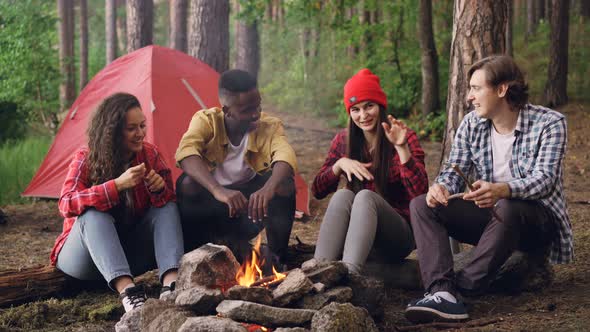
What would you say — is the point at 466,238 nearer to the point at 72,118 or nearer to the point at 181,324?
the point at 181,324

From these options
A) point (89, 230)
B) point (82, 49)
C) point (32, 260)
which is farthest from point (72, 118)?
point (82, 49)

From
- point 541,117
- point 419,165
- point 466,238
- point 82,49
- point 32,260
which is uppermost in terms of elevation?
point 82,49

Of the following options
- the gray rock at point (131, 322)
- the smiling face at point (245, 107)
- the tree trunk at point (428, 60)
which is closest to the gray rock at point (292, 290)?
the gray rock at point (131, 322)

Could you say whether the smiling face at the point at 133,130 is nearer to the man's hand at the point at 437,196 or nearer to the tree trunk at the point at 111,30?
the man's hand at the point at 437,196

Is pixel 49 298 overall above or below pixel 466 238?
below

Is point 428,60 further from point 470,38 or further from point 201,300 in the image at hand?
point 201,300

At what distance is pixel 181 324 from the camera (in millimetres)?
3205

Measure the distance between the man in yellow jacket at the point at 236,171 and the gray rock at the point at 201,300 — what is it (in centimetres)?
100

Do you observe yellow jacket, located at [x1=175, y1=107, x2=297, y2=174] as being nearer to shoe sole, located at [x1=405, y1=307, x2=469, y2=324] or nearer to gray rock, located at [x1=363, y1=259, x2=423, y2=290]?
gray rock, located at [x1=363, y1=259, x2=423, y2=290]

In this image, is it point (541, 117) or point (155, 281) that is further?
point (155, 281)

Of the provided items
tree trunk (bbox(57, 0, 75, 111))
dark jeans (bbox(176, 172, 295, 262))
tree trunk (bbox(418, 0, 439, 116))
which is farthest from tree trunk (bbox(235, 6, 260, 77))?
dark jeans (bbox(176, 172, 295, 262))

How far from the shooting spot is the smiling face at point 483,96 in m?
3.88

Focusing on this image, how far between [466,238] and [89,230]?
2088 millimetres

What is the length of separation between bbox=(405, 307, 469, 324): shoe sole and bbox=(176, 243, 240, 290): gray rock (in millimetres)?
915
